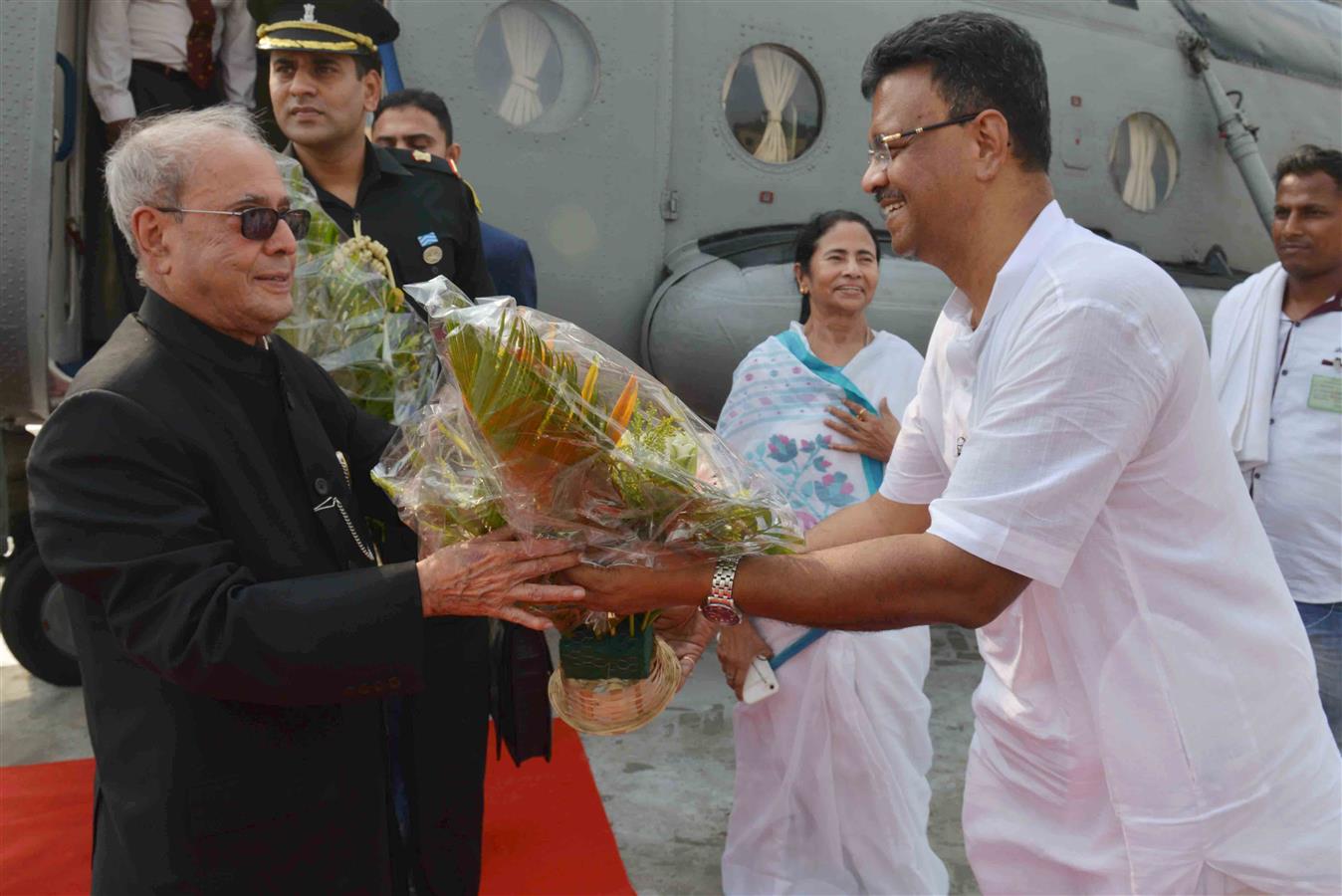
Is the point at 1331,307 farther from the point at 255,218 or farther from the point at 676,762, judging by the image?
the point at 255,218

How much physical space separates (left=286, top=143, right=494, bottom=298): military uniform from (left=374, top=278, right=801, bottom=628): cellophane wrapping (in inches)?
64.6

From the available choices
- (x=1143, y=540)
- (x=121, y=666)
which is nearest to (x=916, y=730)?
(x=1143, y=540)

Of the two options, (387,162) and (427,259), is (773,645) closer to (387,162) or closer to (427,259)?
(427,259)

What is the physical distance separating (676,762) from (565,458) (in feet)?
9.68

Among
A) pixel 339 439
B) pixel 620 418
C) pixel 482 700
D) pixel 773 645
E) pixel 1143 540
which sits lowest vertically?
pixel 773 645

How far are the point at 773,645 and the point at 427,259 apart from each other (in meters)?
1.58

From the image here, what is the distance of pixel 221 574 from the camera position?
63.8 inches

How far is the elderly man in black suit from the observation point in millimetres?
1605

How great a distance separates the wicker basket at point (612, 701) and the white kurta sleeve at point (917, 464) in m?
0.59

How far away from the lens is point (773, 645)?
3.35 metres

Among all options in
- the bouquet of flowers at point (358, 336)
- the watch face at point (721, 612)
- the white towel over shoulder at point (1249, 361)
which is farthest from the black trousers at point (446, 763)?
the white towel over shoulder at point (1249, 361)

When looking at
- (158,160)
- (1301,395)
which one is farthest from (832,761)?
(158,160)

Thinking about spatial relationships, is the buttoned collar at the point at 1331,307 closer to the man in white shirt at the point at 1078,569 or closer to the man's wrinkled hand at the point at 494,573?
the man in white shirt at the point at 1078,569

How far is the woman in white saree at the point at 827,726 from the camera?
10.8 ft
